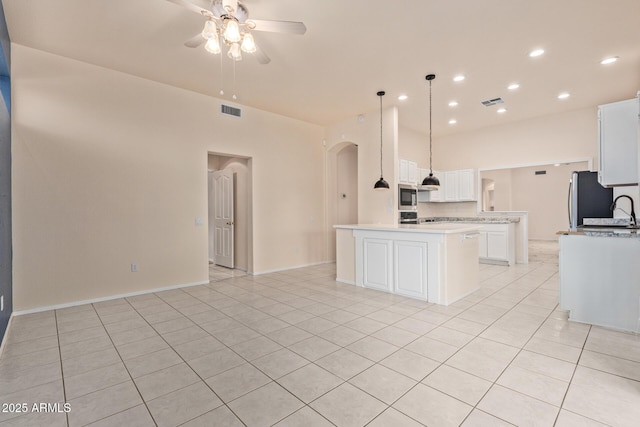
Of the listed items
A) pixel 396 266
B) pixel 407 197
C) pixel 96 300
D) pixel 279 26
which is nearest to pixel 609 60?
pixel 407 197

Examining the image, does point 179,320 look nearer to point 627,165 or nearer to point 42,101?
point 42,101

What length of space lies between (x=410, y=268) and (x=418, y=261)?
169 millimetres

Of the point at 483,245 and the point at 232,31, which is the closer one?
the point at 232,31

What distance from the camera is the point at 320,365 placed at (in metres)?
2.27

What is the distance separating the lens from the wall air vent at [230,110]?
524cm

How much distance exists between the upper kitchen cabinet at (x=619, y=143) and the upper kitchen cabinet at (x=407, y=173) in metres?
3.20

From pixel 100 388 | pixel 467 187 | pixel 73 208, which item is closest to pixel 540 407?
pixel 100 388

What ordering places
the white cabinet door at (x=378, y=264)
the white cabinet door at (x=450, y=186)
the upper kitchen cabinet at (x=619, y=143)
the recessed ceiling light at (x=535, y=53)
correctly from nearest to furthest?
the upper kitchen cabinet at (x=619, y=143), the recessed ceiling light at (x=535, y=53), the white cabinet door at (x=378, y=264), the white cabinet door at (x=450, y=186)

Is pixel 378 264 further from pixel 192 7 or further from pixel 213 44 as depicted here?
pixel 192 7

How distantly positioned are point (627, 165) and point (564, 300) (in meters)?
1.62

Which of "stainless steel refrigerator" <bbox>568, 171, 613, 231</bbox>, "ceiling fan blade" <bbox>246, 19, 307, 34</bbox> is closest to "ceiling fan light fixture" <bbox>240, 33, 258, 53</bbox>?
"ceiling fan blade" <bbox>246, 19, 307, 34</bbox>

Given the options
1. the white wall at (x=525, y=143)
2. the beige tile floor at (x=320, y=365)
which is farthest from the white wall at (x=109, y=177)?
the white wall at (x=525, y=143)

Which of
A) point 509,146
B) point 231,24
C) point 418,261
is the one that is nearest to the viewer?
point 231,24

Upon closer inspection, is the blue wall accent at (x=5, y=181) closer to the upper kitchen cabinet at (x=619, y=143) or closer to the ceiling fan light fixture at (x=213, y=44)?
the ceiling fan light fixture at (x=213, y=44)
